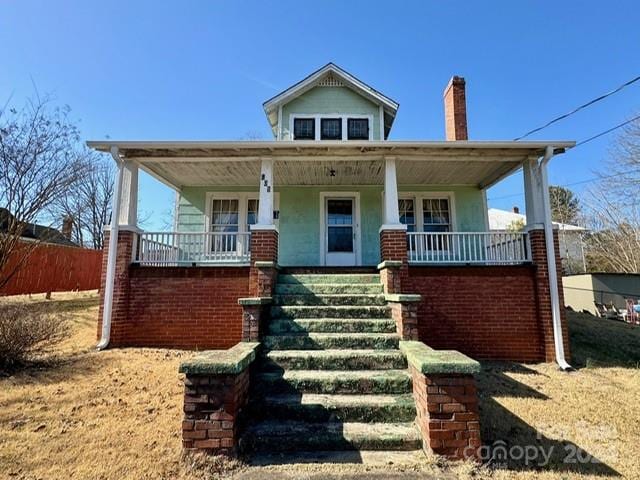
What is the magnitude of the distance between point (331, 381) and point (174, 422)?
1.65 meters

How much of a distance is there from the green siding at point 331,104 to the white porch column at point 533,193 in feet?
13.7

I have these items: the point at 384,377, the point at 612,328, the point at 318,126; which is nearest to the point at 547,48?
the point at 318,126

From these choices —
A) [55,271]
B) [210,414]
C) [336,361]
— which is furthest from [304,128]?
[55,271]

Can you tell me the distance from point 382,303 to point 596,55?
13.8 m

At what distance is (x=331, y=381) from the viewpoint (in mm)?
3490

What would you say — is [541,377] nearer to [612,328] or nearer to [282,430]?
[282,430]

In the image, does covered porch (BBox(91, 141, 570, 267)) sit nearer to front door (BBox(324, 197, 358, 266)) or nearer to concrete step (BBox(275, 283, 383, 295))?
front door (BBox(324, 197, 358, 266))

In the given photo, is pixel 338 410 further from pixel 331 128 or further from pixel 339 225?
pixel 331 128

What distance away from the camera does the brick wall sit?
625cm

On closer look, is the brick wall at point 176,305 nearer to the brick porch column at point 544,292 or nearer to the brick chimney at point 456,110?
the brick porch column at point 544,292

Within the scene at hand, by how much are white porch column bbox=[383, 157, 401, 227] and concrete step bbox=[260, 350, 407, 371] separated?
A: 9.83 ft

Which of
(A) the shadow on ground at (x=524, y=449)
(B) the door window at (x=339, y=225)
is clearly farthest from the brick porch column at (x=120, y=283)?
(A) the shadow on ground at (x=524, y=449)

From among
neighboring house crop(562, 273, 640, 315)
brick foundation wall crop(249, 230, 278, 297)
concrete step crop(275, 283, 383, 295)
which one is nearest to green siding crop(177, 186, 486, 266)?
brick foundation wall crop(249, 230, 278, 297)

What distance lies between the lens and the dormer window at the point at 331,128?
31.0ft
